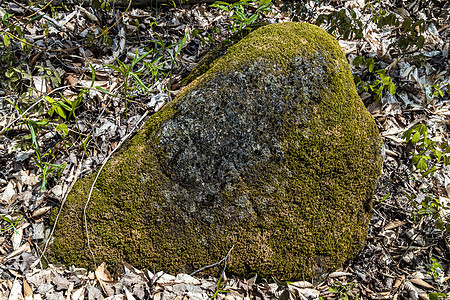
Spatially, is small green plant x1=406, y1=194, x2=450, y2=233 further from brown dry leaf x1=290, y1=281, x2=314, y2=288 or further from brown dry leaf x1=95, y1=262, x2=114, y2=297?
brown dry leaf x1=95, y1=262, x2=114, y2=297

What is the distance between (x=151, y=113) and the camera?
2773 mm

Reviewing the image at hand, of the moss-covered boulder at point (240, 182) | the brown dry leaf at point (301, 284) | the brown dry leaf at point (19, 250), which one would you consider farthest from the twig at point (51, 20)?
the brown dry leaf at point (301, 284)

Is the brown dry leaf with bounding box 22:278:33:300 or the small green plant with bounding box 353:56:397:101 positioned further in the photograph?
the small green plant with bounding box 353:56:397:101

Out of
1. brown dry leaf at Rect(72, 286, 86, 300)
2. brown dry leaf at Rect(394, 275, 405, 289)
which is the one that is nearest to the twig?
brown dry leaf at Rect(72, 286, 86, 300)

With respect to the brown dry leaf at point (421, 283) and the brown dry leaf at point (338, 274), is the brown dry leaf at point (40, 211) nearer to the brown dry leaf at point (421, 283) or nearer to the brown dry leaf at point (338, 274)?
the brown dry leaf at point (338, 274)

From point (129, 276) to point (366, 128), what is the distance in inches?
82.8

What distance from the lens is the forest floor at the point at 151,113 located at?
2.18 meters

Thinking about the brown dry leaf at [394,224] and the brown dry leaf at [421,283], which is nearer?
the brown dry leaf at [421,283]

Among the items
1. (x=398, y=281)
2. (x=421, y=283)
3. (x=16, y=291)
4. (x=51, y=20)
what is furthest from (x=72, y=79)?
(x=421, y=283)

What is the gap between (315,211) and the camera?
90.3 inches

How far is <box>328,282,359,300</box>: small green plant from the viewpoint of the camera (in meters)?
2.27

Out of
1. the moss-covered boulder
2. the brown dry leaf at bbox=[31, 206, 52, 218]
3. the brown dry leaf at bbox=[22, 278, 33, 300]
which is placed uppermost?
the moss-covered boulder

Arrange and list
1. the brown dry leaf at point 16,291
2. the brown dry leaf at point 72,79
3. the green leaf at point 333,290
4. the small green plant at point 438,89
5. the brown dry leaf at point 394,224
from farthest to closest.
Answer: the small green plant at point 438,89
the brown dry leaf at point 72,79
the brown dry leaf at point 394,224
the green leaf at point 333,290
the brown dry leaf at point 16,291

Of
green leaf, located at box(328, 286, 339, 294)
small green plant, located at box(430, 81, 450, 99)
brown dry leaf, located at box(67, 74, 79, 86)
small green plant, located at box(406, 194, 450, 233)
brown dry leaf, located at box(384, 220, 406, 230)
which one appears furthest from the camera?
small green plant, located at box(430, 81, 450, 99)
